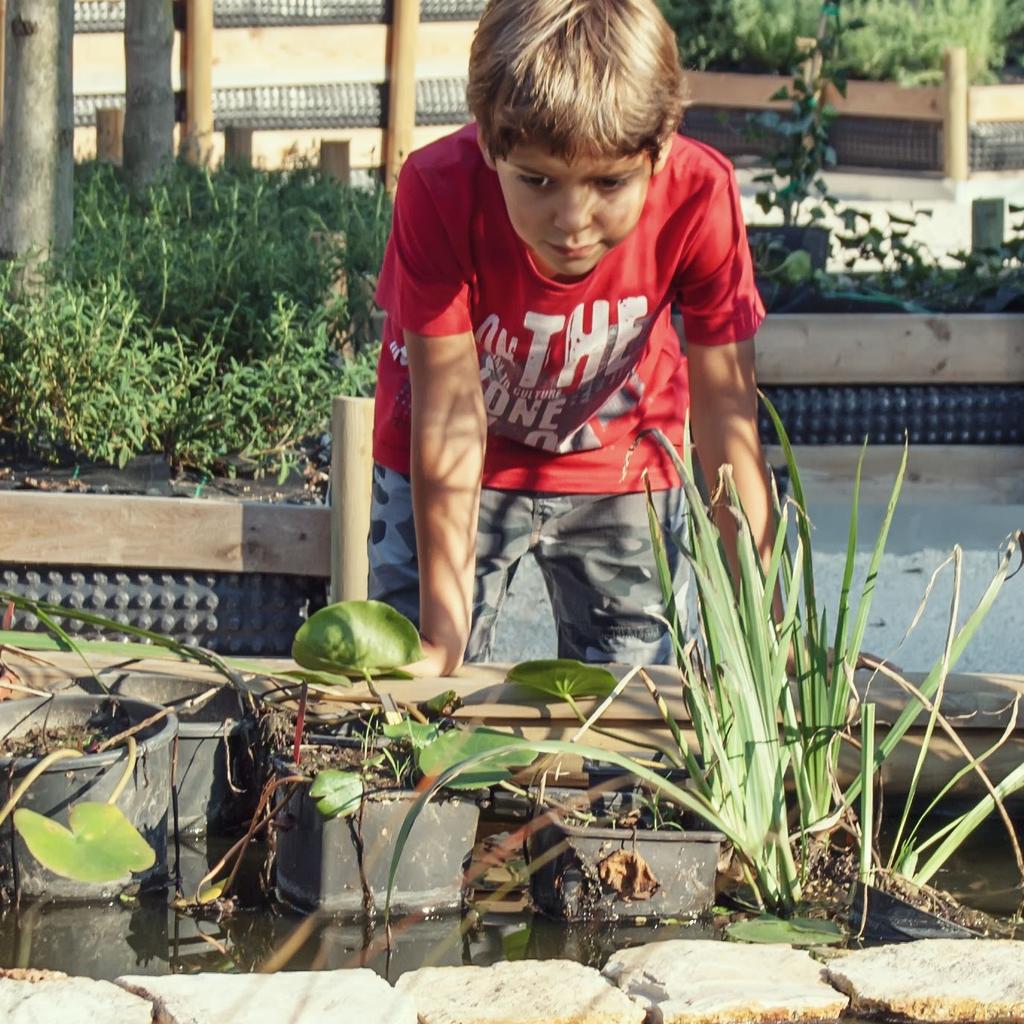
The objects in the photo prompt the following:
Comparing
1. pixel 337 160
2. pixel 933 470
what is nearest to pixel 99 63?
pixel 337 160

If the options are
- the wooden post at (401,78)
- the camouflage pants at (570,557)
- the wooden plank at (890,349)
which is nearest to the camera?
the camouflage pants at (570,557)

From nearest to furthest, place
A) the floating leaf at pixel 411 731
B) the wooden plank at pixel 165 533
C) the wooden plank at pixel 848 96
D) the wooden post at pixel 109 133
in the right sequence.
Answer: the floating leaf at pixel 411 731 < the wooden plank at pixel 165 533 < the wooden post at pixel 109 133 < the wooden plank at pixel 848 96

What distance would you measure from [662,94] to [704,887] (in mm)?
959

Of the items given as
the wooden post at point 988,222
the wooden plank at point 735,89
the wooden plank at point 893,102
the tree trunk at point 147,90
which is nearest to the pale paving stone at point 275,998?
the tree trunk at point 147,90

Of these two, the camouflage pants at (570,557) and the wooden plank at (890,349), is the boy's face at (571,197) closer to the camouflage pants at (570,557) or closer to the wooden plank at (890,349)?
the camouflage pants at (570,557)

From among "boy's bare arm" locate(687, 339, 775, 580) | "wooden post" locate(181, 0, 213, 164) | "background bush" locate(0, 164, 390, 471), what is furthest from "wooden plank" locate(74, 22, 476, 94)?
"boy's bare arm" locate(687, 339, 775, 580)

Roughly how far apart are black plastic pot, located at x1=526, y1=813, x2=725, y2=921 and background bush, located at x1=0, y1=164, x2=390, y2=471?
76.0 inches

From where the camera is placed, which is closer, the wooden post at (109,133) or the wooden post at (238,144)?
the wooden post at (238,144)

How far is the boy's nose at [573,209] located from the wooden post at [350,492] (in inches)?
29.3

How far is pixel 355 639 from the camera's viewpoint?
2.18 meters

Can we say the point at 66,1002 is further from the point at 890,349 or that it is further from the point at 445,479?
the point at 890,349

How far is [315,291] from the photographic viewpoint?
464 centimetres

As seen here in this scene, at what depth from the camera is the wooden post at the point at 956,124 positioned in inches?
452

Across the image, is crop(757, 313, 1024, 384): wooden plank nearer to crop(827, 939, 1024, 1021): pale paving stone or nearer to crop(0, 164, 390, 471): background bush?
crop(0, 164, 390, 471): background bush
